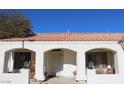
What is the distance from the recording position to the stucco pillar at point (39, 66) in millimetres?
18750

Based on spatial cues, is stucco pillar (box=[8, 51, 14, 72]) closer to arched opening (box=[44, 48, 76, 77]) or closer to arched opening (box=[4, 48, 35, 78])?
arched opening (box=[4, 48, 35, 78])

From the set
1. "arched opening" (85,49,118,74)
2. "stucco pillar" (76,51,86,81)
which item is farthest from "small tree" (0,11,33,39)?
"arched opening" (85,49,118,74)

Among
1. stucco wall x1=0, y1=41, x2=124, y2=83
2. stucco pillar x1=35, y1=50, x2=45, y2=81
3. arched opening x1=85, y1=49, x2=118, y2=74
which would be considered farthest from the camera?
arched opening x1=85, y1=49, x2=118, y2=74

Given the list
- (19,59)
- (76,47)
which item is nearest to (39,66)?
(76,47)

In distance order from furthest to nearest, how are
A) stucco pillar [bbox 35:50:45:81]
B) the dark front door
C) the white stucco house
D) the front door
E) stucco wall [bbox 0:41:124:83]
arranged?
1. the front door
2. the dark front door
3. stucco wall [bbox 0:41:124:83]
4. stucco pillar [bbox 35:50:45:81]
5. the white stucco house

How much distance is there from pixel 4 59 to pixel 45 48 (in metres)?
4.57

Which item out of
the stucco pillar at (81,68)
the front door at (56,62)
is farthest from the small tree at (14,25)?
the stucco pillar at (81,68)

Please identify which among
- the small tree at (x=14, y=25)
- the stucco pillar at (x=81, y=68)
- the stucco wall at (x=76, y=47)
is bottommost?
the stucco pillar at (x=81, y=68)

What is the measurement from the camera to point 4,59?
1930cm

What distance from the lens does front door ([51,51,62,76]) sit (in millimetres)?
22781

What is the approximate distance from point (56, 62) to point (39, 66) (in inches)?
169

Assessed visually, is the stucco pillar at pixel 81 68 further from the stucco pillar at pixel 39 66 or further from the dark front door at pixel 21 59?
the dark front door at pixel 21 59

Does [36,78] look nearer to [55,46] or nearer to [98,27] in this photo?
[55,46]
